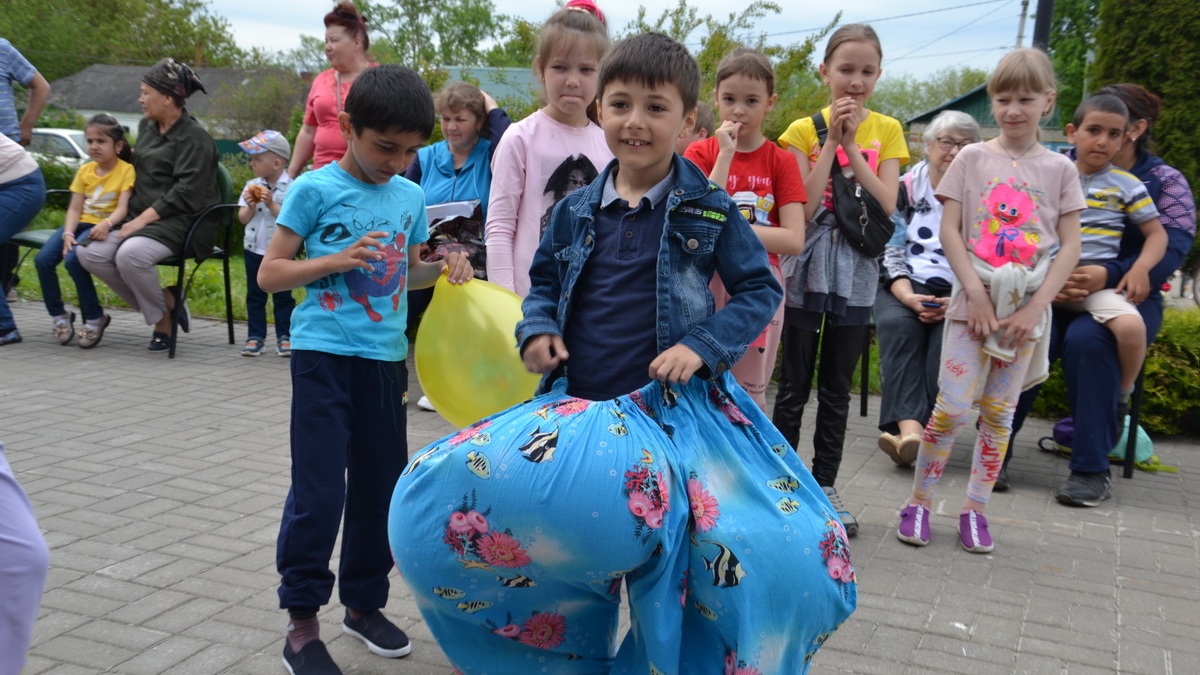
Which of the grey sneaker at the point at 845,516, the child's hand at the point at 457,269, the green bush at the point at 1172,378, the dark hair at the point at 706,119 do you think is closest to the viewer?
the child's hand at the point at 457,269

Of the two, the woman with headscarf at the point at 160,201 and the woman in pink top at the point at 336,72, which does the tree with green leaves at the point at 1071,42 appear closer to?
the woman with headscarf at the point at 160,201

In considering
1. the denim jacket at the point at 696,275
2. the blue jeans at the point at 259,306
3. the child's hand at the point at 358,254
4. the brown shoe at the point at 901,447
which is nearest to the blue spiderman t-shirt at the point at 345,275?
the child's hand at the point at 358,254

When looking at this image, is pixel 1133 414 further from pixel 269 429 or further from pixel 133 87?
pixel 133 87

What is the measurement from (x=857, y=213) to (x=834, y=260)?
22cm

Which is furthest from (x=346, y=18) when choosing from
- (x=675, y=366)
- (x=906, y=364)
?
(x=675, y=366)

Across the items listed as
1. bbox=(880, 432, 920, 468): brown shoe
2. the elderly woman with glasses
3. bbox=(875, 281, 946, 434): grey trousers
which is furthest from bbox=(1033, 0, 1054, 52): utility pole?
bbox=(880, 432, 920, 468): brown shoe

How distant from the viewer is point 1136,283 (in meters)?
5.57

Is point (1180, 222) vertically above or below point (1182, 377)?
above

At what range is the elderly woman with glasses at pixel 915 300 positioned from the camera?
19.8 ft

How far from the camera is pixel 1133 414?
5844 millimetres

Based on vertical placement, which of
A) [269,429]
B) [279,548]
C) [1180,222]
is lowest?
[269,429]

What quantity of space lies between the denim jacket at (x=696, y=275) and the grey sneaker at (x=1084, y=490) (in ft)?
11.3

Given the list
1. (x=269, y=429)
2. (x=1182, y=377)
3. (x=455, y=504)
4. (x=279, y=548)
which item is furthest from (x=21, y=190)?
(x=1182, y=377)

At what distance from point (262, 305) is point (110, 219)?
1.28 meters
